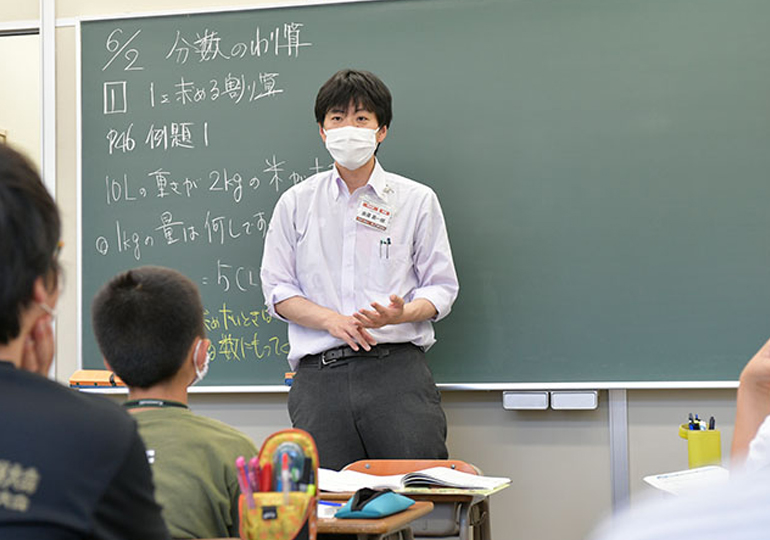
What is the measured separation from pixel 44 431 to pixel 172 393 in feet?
2.74

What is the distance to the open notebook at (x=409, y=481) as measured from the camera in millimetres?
2139

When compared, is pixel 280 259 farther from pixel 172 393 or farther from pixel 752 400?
pixel 752 400

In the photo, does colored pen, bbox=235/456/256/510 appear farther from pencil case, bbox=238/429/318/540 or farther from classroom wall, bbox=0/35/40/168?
classroom wall, bbox=0/35/40/168

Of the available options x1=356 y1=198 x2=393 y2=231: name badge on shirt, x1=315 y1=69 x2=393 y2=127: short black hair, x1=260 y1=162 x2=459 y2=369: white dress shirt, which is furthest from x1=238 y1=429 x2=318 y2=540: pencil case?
x1=315 y1=69 x2=393 y2=127: short black hair

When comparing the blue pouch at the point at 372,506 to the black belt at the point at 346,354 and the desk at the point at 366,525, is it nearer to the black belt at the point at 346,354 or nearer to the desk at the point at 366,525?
the desk at the point at 366,525

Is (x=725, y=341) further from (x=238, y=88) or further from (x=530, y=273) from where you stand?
(x=238, y=88)

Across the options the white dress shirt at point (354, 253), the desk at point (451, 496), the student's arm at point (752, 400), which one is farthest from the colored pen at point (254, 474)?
the white dress shirt at point (354, 253)

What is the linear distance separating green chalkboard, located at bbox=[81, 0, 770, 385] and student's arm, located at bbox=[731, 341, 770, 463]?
1.89 m

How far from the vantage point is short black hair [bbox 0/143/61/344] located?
985 mm

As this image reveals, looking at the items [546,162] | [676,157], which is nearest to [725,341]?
[676,157]

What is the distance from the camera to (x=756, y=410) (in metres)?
1.71

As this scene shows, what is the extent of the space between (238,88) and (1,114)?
1666 millimetres

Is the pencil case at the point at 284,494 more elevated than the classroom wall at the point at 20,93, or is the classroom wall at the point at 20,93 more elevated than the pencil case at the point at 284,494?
the classroom wall at the point at 20,93

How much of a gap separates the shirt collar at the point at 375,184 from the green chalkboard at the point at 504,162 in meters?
0.34
